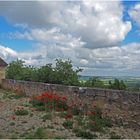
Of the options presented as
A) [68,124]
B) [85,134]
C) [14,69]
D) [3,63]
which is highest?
[3,63]

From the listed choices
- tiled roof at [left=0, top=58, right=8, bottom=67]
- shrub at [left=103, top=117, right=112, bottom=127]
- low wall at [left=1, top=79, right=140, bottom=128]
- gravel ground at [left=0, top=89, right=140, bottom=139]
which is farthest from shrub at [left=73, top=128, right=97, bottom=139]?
tiled roof at [left=0, top=58, right=8, bottom=67]

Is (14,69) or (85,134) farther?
(14,69)

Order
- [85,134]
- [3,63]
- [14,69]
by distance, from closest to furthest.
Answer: [85,134], [3,63], [14,69]

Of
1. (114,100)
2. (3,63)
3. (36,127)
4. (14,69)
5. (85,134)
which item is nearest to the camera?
(85,134)

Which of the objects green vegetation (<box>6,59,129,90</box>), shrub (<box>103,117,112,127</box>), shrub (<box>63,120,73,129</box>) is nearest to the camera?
shrub (<box>63,120,73,129</box>)

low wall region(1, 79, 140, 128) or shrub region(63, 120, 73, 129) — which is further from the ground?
low wall region(1, 79, 140, 128)

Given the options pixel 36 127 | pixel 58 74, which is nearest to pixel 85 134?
pixel 36 127

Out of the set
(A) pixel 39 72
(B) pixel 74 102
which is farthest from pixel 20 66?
(B) pixel 74 102

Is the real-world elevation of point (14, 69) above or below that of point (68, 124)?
above

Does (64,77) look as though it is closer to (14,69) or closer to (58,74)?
(58,74)

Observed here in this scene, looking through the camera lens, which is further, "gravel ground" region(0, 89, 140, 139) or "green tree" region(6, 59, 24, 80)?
"green tree" region(6, 59, 24, 80)

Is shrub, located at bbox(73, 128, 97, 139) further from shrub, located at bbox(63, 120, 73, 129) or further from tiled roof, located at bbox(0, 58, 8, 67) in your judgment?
tiled roof, located at bbox(0, 58, 8, 67)

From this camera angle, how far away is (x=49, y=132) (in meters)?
8.52

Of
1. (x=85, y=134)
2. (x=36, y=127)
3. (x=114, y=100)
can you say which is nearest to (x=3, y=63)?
(x=114, y=100)
